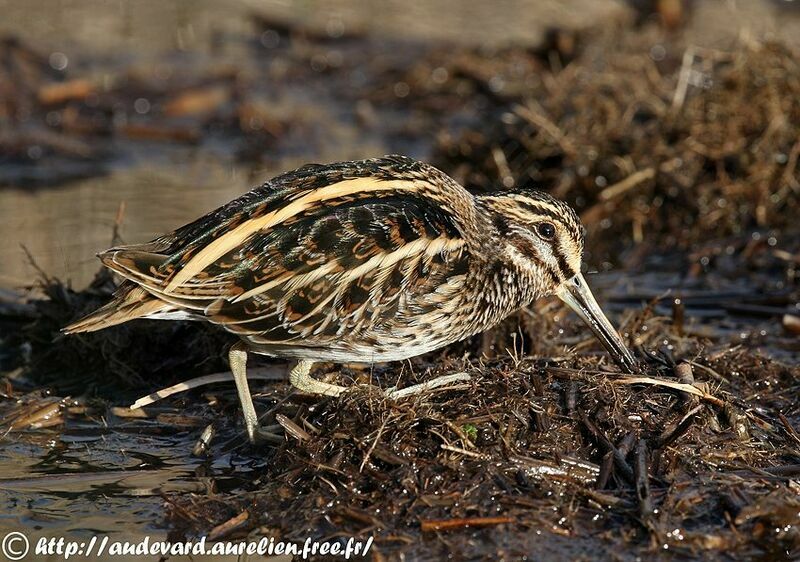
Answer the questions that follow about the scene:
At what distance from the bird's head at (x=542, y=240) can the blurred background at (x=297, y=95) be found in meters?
2.51

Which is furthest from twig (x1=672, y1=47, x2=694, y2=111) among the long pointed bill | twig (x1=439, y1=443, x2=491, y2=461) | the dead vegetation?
twig (x1=439, y1=443, x2=491, y2=461)

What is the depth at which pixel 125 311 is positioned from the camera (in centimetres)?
557

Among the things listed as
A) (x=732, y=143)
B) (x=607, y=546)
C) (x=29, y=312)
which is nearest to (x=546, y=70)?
(x=732, y=143)

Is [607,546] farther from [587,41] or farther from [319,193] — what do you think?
[587,41]

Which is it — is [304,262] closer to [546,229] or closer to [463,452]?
[463,452]

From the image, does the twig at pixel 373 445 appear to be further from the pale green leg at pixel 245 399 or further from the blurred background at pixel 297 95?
the blurred background at pixel 297 95

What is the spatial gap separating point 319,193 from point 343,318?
21.5 inches

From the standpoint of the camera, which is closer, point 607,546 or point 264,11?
point 607,546

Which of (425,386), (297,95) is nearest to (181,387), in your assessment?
(425,386)

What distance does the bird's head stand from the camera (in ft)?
19.7

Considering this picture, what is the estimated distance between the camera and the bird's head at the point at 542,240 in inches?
237

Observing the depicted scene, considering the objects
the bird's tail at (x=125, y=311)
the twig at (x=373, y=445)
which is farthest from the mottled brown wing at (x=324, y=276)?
the twig at (x=373, y=445)

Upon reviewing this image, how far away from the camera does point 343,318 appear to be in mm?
5496

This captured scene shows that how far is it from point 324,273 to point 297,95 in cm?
673
